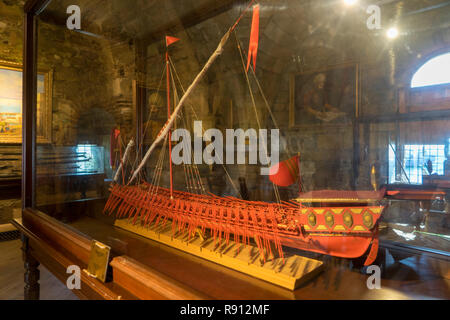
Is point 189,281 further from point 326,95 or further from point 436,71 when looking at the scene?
point 326,95

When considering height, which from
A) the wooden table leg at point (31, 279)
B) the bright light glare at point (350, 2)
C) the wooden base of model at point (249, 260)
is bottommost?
the wooden table leg at point (31, 279)

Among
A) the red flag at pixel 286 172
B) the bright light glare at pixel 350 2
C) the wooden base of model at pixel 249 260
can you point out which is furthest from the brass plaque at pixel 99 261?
the bright light glare at pixel 350 2

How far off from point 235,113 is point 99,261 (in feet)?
5.76

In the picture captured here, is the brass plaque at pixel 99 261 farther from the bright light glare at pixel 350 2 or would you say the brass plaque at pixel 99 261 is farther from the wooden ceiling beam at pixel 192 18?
the bright light glare at pixel 350 2

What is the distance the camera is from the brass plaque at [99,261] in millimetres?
1246

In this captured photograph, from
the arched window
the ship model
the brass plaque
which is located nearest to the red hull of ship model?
the ship model

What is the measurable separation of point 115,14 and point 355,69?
224cm

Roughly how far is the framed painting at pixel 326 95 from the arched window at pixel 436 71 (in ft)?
2.99

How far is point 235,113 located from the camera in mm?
2641

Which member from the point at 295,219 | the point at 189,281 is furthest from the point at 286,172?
the point at 189,281

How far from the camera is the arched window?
1437mm

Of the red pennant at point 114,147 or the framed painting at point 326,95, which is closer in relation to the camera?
the red pennant at point 114,147

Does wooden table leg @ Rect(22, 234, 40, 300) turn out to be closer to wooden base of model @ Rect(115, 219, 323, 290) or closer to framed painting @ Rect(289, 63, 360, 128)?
wooden base of model @ Rect(115, 219, 323, 290)

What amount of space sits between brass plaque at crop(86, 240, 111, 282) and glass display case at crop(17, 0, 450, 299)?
0.07 metres
